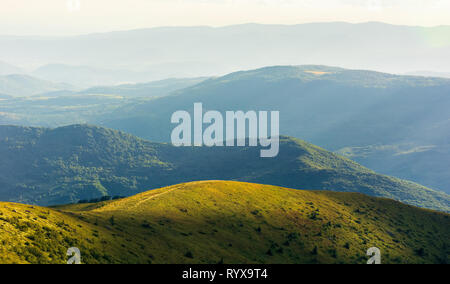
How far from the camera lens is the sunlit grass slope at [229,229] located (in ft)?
205

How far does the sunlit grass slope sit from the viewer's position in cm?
6244

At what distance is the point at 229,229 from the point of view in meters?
96.3

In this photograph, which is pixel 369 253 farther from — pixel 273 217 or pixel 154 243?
pixel 154 243
